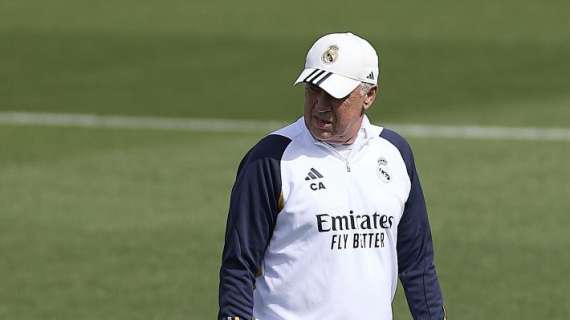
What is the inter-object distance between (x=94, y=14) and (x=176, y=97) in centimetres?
565

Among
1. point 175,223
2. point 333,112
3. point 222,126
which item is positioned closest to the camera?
point 333,112

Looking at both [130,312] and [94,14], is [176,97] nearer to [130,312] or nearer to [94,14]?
[94,14]

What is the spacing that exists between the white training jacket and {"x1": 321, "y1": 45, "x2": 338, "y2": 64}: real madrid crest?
0.37 meters

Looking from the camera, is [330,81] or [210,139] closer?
[330,81]

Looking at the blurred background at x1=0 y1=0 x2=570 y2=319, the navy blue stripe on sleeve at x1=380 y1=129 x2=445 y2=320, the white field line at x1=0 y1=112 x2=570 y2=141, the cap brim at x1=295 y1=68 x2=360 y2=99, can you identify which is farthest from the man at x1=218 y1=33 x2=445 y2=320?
the white field line at x1=0 y1=112 x2=570 y2=141

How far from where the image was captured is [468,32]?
21.8 metres

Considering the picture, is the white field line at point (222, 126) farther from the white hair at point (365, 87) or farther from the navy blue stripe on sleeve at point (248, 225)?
the navy blue stripe on sleeve at point (248, 225)

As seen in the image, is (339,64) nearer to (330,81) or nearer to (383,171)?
(330,81)

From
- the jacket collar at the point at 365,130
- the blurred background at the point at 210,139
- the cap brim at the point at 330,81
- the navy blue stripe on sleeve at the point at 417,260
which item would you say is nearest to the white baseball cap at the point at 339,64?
the cap brim at the point at 330,81

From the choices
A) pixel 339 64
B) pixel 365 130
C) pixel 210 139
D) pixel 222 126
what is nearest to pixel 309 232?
pixel 365 130

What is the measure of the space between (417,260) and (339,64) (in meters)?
0.98

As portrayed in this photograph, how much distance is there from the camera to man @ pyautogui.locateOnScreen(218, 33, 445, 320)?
18.8ft

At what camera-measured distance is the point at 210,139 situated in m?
15.8

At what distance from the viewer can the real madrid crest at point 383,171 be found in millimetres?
5961
